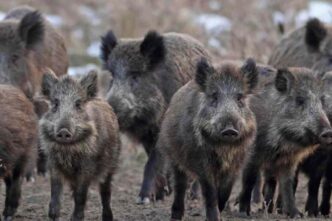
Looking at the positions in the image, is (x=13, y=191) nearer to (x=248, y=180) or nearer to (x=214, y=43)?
(x=248, y=180)

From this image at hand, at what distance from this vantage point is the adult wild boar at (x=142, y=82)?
39.7 feet

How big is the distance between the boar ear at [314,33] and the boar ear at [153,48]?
1.96 m

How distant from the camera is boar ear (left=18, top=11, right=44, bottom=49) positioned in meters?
13.1

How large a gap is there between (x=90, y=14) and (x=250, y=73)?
15.4 m

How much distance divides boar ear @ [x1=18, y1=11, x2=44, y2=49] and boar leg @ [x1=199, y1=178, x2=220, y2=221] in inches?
173

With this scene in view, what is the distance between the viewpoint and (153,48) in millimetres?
12156

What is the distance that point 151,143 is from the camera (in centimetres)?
1227

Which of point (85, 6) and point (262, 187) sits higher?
point (85, 6)

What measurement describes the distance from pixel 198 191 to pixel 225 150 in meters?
2.61

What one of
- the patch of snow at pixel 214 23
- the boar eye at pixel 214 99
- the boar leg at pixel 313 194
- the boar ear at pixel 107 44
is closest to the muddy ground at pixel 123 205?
the boar leg at pixel 313 194

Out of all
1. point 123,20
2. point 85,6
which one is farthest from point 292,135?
point 85,6

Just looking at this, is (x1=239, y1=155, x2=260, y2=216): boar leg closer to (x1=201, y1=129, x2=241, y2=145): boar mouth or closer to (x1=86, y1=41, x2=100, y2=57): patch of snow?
(x1=201, y1=129, x2=241, y2=145): boar mouth

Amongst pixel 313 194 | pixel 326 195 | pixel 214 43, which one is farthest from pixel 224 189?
pixel 214 43

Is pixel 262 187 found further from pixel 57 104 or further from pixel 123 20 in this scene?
pixel 123 20
